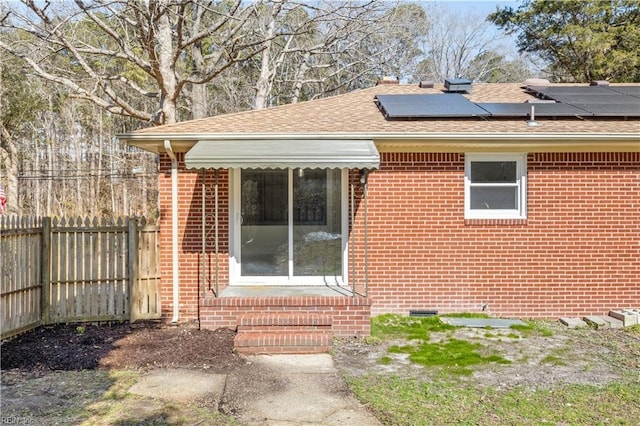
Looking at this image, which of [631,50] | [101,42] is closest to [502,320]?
[631,50]

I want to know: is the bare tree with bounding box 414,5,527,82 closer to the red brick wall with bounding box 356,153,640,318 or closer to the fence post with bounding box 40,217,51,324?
the red brick wall with bounding box 356,153,640,318

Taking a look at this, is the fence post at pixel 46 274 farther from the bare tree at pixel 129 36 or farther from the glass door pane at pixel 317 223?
the bare tree at pixel 129 36

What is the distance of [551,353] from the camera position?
698 centimetres

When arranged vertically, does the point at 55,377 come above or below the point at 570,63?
below

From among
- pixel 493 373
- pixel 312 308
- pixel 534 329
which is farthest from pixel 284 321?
pixel 534 329

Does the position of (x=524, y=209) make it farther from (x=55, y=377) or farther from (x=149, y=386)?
(x=55, y=377)

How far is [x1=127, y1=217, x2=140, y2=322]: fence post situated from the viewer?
887cm

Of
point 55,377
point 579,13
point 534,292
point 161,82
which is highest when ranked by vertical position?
point 579,13

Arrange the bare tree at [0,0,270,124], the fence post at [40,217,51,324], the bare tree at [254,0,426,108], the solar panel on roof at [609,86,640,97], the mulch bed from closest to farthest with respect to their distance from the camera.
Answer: the mulch bed < the fence post at [40,217,51,324] < the solar panel on roof at [609,86,640,97] < the bare tree at [0,0,270,124] < the bare tree at [254,0,426,108]

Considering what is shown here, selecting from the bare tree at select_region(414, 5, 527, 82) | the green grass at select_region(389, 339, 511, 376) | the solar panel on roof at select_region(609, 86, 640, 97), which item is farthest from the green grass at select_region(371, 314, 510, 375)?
the bare tree at select_region(414, 5, 527, 82)

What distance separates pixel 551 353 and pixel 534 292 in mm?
2253

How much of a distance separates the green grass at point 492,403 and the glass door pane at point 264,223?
12.0ft

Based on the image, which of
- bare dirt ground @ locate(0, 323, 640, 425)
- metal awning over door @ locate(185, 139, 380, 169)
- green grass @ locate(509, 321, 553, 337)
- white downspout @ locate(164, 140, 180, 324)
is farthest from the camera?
white downspout @ locate(164, 140, 180, 324)

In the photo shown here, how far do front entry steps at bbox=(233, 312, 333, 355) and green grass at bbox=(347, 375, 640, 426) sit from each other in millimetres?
1278
